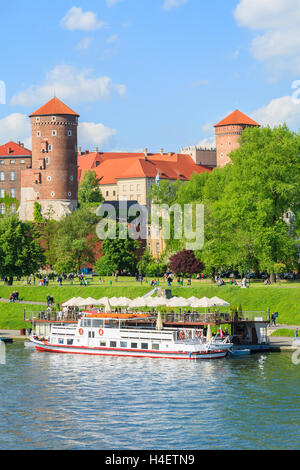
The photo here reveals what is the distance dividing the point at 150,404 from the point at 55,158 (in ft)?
356

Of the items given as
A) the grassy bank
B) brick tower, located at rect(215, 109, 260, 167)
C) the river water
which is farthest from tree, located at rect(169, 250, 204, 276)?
brick tower, located at rect(215, 109, 260, 167)

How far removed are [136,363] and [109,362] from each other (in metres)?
2.08

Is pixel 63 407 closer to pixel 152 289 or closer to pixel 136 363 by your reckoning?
pixel 136 363

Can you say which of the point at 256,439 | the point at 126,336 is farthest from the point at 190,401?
the point at 126,336

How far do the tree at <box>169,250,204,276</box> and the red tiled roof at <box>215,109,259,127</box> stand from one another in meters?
73.8

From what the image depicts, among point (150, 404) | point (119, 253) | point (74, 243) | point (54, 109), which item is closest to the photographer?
point (150, 404)

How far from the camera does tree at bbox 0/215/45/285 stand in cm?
9500

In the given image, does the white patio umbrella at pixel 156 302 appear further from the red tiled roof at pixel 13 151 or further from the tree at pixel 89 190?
the red tiled roof at pixel 13 151

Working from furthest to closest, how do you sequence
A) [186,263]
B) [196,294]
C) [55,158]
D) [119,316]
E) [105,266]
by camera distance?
[55,158]
[105,266]
[186,263]
[196,294]
[119,316]

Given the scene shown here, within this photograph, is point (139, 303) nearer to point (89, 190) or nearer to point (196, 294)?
point (196, 294)

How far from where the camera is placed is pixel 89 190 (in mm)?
181625

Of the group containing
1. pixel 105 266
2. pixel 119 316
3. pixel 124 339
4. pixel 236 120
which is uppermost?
pixel 236 120

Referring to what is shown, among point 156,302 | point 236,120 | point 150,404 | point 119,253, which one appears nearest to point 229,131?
point 236,120

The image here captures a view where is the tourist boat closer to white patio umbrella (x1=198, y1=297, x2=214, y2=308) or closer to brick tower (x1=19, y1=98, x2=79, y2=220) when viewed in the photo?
white patio umbrella (x1=198, y1=297, x2=214, y2=308)
